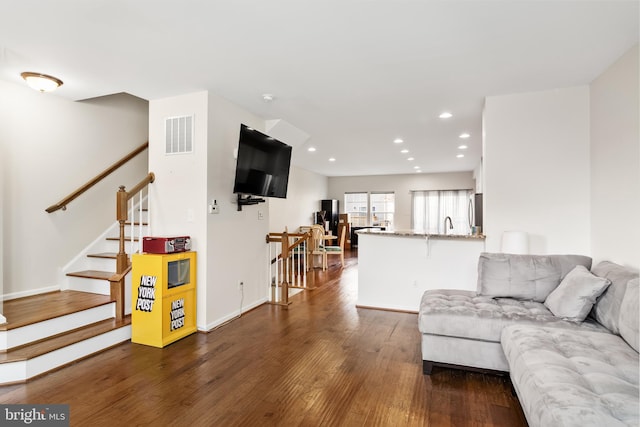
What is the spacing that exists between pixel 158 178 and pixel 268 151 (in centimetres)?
127

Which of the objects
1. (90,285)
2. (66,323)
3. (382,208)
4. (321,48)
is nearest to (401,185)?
(382,208)

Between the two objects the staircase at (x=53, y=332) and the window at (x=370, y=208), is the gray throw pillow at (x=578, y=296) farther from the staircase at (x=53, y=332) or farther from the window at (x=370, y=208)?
the window at (x=370, y=208)

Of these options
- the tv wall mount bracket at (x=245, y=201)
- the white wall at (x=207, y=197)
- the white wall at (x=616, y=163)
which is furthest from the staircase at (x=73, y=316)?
the white wall at (x=616, y=163)

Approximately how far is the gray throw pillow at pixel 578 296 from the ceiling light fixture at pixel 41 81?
478 cm

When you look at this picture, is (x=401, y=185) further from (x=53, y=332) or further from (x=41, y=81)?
(x=53, y=332)

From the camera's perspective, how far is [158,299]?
118 inches

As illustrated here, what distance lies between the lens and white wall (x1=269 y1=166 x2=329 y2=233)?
7932mm

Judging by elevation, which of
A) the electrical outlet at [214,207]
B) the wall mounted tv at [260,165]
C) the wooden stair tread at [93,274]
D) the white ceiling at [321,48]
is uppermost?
the white ceiling at [321,48]

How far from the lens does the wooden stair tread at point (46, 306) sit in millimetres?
2680

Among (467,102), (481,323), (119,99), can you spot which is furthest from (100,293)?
(467,102)

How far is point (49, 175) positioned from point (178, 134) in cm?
155

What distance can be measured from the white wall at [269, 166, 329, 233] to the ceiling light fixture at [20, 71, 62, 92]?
15.7 ft

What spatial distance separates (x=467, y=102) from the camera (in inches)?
145

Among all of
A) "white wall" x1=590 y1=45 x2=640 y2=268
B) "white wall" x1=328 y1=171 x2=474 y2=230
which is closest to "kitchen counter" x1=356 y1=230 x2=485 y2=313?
"white wall" x1=590 y1=45 x2=640 y2=268
